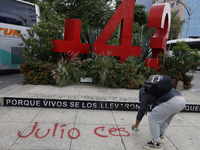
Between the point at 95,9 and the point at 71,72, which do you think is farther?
the point at 95,9

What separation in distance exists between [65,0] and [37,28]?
5.70 metres

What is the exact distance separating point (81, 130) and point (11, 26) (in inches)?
303

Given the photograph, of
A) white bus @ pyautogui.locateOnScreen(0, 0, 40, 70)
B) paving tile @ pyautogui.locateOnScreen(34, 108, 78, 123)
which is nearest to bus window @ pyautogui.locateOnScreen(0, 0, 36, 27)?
white bus @ pyautogui.locateOnScreen(0, 0, 40, 70)

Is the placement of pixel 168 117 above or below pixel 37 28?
below

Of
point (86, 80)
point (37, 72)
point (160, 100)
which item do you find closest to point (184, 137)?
point (160, 100)

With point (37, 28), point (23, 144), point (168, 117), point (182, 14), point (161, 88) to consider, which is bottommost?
point (23, 144)

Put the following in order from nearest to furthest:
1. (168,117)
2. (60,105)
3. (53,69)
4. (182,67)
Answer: (168,117), (60,105), (53,69), (182,67)

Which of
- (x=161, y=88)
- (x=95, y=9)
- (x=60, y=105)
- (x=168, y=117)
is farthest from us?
(x=95, y=9)

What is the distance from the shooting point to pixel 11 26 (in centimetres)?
877

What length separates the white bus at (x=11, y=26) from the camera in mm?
8508

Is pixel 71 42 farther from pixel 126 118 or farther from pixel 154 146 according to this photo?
pixel 154 146

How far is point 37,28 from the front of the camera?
23.6ft

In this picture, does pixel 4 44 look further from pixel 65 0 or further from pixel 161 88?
pixel 161 88

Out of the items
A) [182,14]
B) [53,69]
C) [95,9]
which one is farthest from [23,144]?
[182,14]
